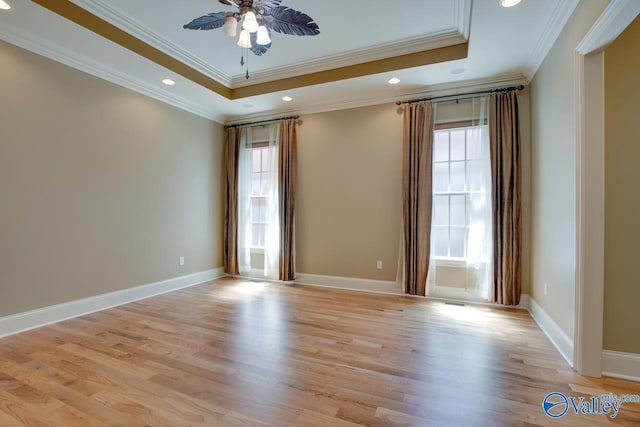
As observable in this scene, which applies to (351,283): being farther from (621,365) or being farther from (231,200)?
(621,365)

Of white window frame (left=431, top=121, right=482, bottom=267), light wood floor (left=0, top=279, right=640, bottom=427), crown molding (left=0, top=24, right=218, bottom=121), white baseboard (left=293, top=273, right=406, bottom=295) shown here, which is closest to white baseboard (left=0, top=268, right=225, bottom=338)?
light wood floor (left=0, top=279, right=640, bottom=427)

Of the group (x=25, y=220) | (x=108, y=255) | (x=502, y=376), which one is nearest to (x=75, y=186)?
(x=25, y=220)

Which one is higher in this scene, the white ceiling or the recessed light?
the white ceiling

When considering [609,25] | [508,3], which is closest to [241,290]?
[508,3]

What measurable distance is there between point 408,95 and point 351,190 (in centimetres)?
160

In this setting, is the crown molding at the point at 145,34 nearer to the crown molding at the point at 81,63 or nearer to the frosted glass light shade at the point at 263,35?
the crown molding at the point at 81,63

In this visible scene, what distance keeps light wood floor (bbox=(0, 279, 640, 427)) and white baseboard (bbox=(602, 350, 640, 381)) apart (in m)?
0.06

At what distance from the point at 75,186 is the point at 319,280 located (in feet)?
11.4

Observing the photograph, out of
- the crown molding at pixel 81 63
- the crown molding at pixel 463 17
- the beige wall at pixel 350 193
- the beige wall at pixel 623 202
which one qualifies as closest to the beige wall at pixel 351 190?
the beige wall at pixel 350 193

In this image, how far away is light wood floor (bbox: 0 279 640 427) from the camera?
5.71ft

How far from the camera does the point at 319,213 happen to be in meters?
4.87

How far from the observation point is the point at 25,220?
300 cm

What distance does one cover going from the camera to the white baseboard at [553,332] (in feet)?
7.80

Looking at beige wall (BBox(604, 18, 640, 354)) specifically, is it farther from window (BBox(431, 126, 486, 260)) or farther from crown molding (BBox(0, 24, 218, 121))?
crown molding (BBox(0, 24, 218, 121))
